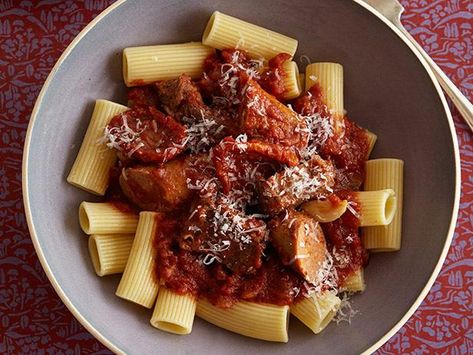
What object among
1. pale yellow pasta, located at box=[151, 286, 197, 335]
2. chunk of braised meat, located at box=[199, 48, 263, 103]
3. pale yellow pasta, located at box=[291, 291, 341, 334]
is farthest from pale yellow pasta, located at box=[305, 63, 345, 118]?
pale yellow pasta, located at box=[151, 286, 197, 335]

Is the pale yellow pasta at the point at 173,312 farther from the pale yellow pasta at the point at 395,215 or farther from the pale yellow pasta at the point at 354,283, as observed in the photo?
the pale yellow pasta at the point at 395,215

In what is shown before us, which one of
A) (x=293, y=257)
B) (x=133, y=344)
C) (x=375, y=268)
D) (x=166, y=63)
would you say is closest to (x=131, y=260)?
(x=133, y=344)

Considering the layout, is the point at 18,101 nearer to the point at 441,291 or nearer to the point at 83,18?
the point at 83,18

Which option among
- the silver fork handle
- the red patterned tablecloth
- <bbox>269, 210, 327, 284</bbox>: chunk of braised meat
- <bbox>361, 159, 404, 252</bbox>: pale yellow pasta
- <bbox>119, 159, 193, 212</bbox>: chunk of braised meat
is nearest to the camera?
<bbox>269, 210, 327, 284</bbox>: chunk of braised meat

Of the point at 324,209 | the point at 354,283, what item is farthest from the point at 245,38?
the point at 354,283

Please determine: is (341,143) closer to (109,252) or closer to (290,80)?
(290,80)

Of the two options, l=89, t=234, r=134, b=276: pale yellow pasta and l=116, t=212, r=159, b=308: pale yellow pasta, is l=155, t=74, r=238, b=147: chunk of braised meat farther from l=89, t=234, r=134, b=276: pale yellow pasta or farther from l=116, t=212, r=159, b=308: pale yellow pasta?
l=89, t=234, r=134, b=276: pale yellow pasta
